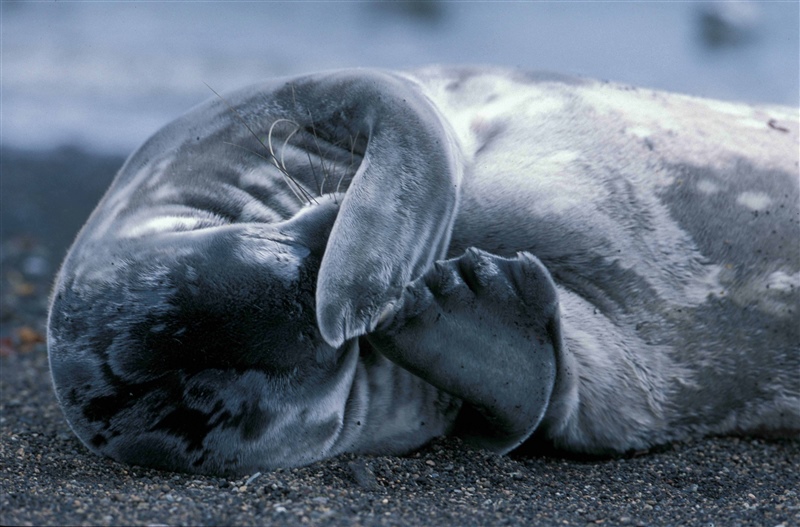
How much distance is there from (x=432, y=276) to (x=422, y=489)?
465 mm

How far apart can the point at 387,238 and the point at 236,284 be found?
Answer: 1.09 feet

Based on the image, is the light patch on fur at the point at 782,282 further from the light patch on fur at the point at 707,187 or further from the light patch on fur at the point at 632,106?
the light patch on fur at the point at 632,106

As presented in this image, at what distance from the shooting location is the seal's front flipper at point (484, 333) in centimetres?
192

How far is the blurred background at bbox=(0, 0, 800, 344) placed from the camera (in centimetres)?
870

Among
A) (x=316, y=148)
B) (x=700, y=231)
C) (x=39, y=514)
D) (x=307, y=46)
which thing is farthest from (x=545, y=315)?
(x=307, y=46)

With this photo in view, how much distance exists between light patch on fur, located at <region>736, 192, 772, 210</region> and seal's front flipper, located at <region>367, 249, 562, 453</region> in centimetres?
75

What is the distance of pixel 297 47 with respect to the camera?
1188 cm

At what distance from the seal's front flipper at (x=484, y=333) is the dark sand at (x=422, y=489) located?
0.20 meters

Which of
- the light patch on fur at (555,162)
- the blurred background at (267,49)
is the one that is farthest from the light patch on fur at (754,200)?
the blurred background at (267,49)

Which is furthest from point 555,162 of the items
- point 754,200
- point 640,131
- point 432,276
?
point 432,276

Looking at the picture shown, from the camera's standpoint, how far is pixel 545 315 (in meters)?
2.03

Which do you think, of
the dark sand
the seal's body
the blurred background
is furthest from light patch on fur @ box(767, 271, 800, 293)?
the blurred background

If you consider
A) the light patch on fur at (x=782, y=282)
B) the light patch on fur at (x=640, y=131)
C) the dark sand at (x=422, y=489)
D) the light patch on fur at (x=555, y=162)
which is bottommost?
the dark sand at (x=422, y=489)

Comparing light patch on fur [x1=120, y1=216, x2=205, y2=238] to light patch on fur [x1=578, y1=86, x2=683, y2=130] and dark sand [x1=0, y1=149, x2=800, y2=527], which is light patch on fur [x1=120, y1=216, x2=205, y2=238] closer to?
dark sand [x1=0, y1=149, x2=800, y2=527]
